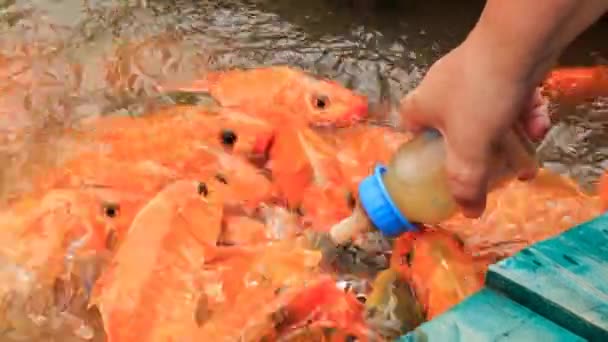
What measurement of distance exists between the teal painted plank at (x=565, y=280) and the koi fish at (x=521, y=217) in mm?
666

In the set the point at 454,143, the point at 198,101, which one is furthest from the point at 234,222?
the point at 454,143

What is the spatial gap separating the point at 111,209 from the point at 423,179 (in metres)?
1.09

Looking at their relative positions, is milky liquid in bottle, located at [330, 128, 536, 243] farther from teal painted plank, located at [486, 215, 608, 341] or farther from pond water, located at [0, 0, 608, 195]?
pond water, located at [0, 0, 608, 195]

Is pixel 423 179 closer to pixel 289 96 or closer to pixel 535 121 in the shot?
pixel 535 121

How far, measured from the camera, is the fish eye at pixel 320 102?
2.89 meters

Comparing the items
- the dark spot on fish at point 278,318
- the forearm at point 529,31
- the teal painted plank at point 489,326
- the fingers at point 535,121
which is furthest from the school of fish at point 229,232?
the forearm at point 529,31

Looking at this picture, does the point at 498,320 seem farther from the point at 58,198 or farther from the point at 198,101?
the point at 198,101

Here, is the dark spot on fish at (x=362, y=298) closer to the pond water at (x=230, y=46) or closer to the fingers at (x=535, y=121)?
the fingers at (x=535, y=121)

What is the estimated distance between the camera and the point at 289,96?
115 inches

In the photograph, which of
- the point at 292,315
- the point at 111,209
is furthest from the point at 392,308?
the point at 111,209

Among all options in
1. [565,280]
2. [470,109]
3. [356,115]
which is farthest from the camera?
[356,115]

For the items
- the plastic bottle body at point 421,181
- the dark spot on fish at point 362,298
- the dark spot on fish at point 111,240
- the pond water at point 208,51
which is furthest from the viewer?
the pond water at point 208,51

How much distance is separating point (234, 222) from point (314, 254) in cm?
34

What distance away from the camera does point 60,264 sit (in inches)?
85.2
